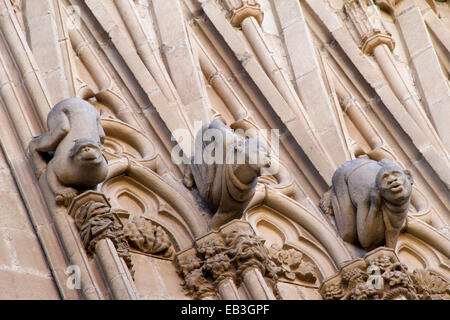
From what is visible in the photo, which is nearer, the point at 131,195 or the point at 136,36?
the point at 131,195

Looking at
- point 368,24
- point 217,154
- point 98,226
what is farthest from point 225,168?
point 368,24

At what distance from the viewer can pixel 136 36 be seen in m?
11.3

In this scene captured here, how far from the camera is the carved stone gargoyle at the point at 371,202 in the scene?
31.6 feet

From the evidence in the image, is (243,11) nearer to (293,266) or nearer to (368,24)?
(368,24)

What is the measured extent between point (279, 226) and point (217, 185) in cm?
94

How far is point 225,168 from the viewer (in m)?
9.21

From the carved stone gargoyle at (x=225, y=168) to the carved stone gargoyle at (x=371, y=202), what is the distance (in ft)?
3.39

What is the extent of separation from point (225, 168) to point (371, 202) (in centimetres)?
127

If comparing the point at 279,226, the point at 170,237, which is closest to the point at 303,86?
the point at 279,226

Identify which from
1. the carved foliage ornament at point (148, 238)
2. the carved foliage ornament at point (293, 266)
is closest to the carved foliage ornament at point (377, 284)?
the carved foliage ornament at point (293, 266)

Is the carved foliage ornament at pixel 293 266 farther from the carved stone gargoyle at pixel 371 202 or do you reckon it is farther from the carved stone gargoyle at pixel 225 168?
the carved stone gargoyle at pixel 225 168

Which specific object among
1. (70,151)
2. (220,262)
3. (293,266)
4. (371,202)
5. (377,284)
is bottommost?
(377,284)

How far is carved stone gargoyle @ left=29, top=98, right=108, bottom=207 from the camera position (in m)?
8.73
